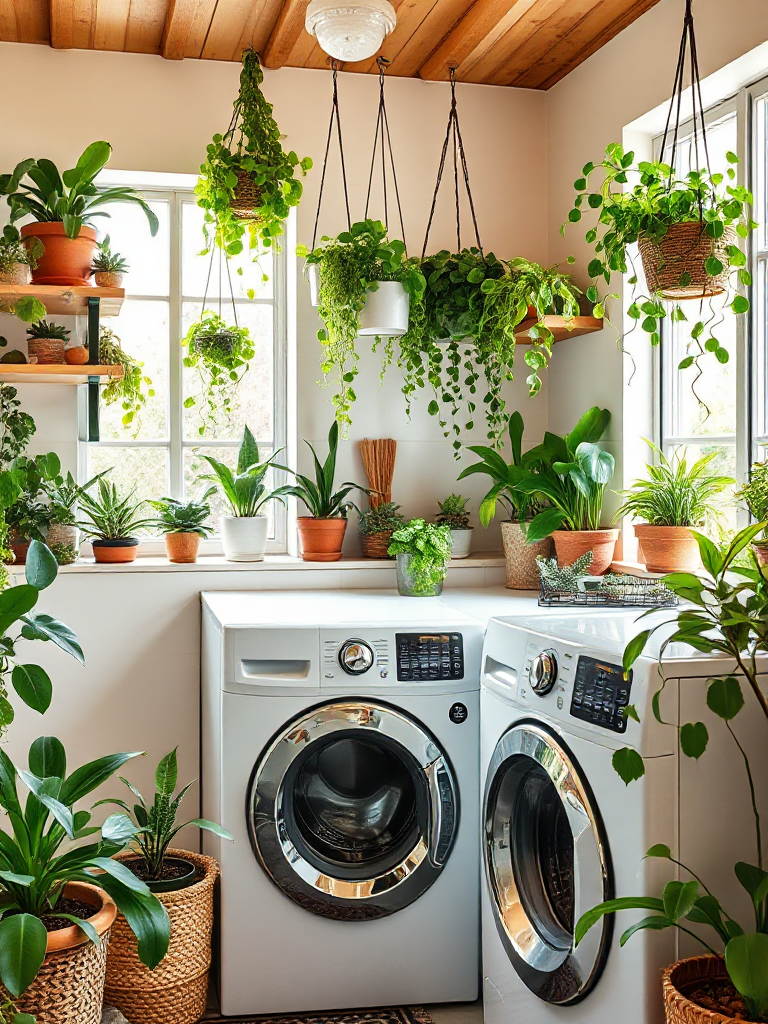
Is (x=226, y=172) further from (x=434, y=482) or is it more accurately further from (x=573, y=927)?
(x=573, y=927)

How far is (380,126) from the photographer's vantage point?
3.32 meters

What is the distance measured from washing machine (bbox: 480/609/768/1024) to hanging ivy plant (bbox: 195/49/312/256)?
1460 millimetres

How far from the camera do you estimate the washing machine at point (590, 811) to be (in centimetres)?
164

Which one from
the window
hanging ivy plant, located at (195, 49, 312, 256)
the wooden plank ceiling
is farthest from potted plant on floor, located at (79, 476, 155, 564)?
the wooden plank ceiling

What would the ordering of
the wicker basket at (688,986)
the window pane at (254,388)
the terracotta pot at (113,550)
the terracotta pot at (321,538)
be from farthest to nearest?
the window pane at (254,388), the terracotta pot at (321,538), the terracotta pot at (113,550), the wicker basket at (688,986)

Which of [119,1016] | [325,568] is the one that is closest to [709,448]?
[325,568]

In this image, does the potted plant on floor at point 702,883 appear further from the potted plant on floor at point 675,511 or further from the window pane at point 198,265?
the window pane at point 198,265

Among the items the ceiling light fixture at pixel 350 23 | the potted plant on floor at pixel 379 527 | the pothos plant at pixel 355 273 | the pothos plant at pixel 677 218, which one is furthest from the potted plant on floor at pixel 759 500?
the ceiling light fixture at pixel 350 23

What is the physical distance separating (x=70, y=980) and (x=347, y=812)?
2.32 ft

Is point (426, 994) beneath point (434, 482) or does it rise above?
beneath

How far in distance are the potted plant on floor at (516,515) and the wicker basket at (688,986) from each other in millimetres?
1568

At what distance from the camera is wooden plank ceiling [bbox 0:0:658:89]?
281 centimetres

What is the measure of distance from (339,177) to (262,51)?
0.43 meters

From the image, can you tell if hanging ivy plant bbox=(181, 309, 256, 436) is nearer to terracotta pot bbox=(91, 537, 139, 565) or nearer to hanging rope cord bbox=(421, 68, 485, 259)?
terracotta pot bbox=(91, 537, 139, 565)
